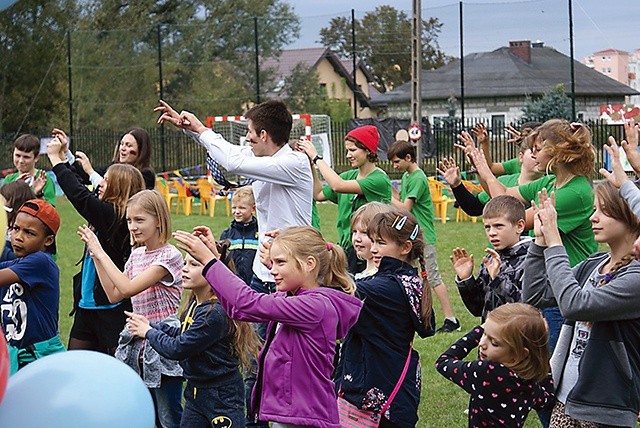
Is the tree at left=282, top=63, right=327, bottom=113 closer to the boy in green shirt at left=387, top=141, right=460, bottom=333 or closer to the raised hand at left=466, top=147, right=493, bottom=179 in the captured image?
the boy in green shirt at left=387, top=141, right=460, bottom=333

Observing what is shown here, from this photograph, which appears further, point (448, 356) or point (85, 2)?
point (85, 2)

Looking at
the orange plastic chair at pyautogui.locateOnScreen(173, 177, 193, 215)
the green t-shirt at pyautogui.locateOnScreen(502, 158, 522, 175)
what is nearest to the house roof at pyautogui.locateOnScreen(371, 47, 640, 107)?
the orange plastic chair at pyautogui.locateOnScreen(173, 177, 193, 215)

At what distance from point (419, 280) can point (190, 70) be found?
32144 mm

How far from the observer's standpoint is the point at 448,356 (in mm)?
4262

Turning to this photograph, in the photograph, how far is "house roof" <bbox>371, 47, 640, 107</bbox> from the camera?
31312 millimetres

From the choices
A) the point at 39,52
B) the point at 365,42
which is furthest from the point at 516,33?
the point at 39,52

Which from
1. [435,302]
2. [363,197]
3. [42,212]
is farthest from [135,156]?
[435,302]

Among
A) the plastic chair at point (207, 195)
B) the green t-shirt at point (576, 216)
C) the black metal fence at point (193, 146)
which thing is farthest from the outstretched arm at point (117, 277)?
the black metal fence at point (193, 146)

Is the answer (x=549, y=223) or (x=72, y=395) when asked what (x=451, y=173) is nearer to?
(x=549, y=223)

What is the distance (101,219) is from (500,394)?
2.69 m

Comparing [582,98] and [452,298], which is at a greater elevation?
[582,98]

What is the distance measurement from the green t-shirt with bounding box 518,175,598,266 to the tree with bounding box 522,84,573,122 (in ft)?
74.8

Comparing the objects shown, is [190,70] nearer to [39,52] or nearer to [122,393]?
[39,52]

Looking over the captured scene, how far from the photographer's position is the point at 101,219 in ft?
18.6
